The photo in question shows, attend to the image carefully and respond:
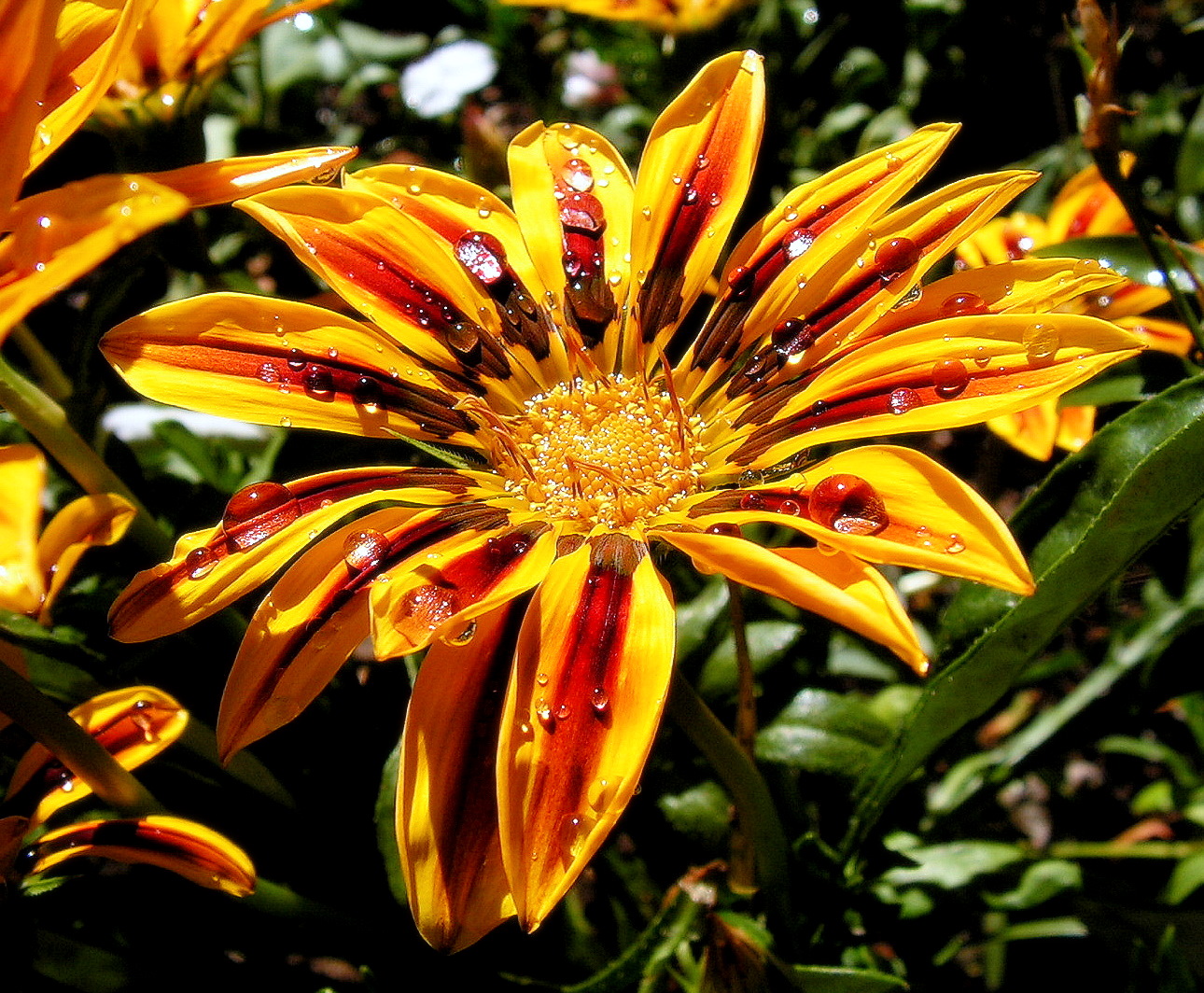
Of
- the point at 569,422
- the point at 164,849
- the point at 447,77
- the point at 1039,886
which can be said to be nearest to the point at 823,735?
the point at 1039,886

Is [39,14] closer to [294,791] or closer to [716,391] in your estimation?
[716,391]

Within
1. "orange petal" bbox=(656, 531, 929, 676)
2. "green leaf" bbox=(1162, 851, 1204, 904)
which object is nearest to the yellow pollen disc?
"orange petal" bbox=(656, 531, 929, 676)

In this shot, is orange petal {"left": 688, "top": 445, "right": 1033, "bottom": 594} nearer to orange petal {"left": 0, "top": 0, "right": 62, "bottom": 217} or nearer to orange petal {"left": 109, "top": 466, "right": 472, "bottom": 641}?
orange petal {"left": 109, "top": 466, "right": 472, "bottom": 641}

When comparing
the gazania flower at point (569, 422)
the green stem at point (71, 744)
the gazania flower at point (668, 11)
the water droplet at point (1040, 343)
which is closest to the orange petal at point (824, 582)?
the gazania flower at point (569, 422)

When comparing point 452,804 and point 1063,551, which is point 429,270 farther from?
point 1063,551

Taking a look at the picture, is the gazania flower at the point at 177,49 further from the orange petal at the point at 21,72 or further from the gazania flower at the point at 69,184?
the orange petal at the point at 21,72

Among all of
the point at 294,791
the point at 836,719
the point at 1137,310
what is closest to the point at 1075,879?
the point at 836,719
